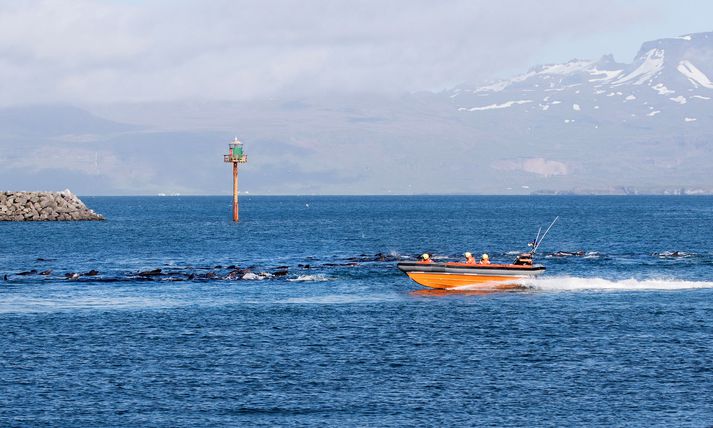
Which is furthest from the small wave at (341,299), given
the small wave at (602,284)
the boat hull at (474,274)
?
the small wave at (602,284)

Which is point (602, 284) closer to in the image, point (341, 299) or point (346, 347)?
point (341, 299)

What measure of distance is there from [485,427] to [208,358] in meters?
14.6

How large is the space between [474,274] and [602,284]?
9236mm

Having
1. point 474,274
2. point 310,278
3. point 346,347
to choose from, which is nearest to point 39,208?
point 310,278

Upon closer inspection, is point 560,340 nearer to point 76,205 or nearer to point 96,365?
point 96,365

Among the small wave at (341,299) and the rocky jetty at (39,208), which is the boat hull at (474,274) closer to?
the small wave at (341,299)

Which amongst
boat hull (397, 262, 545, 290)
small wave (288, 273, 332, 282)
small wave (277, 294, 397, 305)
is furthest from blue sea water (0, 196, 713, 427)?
boat hull (397, 262, 545, 290)

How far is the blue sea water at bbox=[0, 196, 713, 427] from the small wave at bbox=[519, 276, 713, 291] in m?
0.21

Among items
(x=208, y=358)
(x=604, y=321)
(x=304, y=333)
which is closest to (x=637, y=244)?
(x=604, y=321)

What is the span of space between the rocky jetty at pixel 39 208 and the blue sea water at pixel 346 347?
3461 inches

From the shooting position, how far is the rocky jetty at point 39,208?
175 metres

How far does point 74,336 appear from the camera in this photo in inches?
1972

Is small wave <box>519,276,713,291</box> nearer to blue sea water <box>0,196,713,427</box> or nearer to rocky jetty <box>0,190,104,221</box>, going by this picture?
blue sea water <box>0,196,713,427</box>

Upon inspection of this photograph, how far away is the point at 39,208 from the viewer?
175625mm
